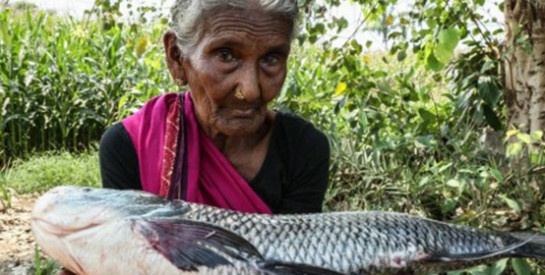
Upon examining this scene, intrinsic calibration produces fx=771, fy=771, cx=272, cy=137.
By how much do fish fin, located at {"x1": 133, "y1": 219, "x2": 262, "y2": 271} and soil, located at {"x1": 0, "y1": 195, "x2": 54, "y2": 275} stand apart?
3.00m

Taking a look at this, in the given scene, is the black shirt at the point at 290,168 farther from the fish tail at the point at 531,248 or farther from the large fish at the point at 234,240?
the fish tail at the point at 531,248

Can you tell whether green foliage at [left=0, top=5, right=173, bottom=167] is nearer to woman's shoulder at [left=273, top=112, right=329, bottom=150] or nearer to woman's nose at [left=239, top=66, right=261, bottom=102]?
woman's shoulder at [left=273, top=112, right=329, bottom=150]

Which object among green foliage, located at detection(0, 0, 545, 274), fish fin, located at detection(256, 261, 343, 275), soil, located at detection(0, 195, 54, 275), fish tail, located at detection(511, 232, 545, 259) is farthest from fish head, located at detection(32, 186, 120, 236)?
soil, located at detection(0, 195, 54, 275)

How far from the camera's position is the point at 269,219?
1.78 metres

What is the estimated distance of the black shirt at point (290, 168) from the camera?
2393 millimetres

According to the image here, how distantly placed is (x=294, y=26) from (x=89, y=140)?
612 cm

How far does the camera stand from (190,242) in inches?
62.4

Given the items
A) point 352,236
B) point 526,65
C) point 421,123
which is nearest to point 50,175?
point 421,123

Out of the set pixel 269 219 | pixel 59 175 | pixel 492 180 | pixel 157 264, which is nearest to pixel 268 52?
pixel 269 219

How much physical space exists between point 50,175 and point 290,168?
13.9ft

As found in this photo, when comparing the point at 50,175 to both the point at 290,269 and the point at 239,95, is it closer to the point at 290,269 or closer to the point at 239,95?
the point at 239,95

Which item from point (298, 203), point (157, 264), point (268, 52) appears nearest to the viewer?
point (157, 264)

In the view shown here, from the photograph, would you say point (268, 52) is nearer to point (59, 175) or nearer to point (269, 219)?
point (269, 219)

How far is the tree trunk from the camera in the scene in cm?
363
